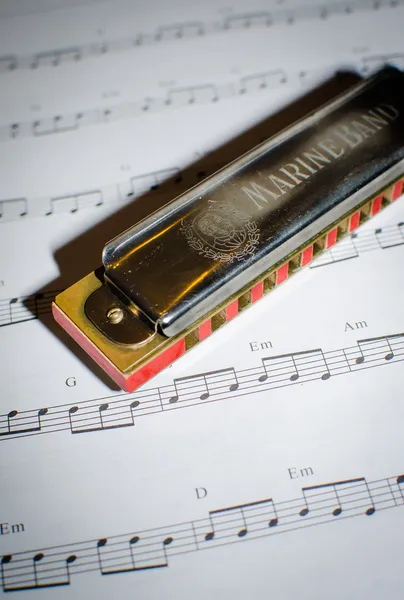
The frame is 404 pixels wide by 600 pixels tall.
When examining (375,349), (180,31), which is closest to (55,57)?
(180,31)

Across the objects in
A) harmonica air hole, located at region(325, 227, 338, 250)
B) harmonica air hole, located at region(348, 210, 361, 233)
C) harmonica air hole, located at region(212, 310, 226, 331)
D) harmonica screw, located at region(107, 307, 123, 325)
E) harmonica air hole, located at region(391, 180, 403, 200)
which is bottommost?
harmonica air hole, located at region(212, 310, 226, 331)

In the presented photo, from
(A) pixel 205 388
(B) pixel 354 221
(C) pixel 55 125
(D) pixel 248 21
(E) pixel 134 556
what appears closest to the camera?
(E) pixel 134 556

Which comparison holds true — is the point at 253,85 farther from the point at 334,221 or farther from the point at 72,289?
the point at 72,289

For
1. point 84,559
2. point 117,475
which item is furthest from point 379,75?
point 84,559

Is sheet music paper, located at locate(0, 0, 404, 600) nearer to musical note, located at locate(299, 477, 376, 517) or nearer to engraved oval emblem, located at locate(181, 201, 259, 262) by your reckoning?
musical note, located at locate(299, 477, 376, 517)

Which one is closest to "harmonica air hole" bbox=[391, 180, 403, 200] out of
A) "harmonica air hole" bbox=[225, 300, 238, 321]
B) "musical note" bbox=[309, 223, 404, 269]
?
"musical note" bbox=[309, 223, 404, 269]

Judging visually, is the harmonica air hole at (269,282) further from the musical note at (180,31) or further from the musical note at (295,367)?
the musical note at (180,31)

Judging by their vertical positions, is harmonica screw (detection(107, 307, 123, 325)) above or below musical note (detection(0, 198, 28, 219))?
below

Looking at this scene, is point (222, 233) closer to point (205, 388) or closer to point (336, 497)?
point (205, 388)

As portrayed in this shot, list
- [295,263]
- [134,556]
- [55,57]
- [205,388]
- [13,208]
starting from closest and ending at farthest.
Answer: [134,556] → [205,388] → [295,263] → [13,208] → [55,57]
